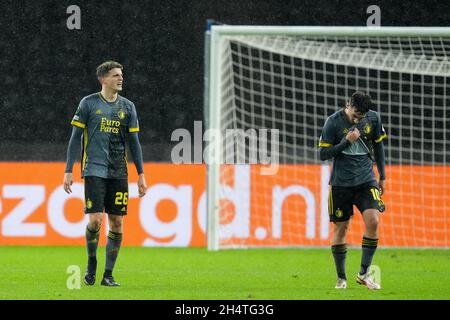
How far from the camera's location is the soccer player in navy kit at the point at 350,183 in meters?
8.95

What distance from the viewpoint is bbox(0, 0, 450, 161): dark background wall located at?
19.5 m

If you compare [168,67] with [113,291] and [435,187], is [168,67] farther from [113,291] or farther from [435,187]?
[113,291]

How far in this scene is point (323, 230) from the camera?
14734 mm

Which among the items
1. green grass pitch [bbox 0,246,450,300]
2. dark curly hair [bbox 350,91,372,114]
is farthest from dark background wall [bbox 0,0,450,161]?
dark curly hair [bbox 350,91,372,114]

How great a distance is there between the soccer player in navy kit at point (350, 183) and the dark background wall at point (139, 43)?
407 inches

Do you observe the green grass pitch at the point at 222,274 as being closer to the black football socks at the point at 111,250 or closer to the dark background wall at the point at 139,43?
the black football socks at the point at 111,250

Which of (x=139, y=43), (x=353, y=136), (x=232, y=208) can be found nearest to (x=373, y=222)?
(x=353, y=136)

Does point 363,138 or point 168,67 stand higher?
point 168,67

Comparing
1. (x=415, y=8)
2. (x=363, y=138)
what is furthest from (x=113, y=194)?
(x=415, y=8)

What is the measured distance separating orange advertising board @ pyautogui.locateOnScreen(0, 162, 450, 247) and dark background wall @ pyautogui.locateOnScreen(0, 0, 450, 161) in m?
4.60

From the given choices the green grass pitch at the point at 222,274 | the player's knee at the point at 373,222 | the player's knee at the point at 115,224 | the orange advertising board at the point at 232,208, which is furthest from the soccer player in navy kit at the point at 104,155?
the orange advertising board at the point at 232,208

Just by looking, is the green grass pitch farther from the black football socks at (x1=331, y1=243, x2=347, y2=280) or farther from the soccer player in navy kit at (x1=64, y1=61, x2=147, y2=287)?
the soccer player in navy kit at (x1=64, y1=61, x2=147, y2=287)
